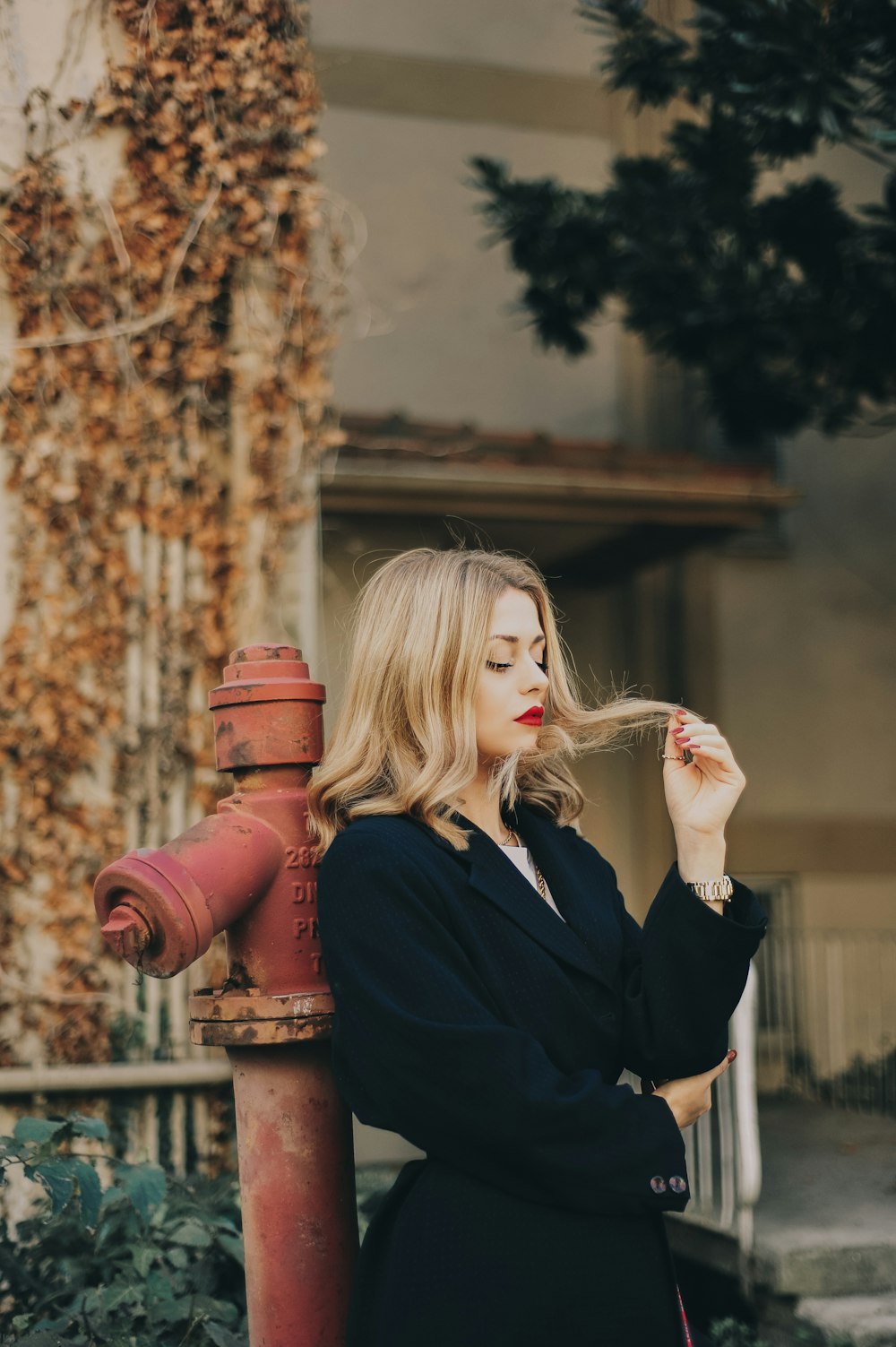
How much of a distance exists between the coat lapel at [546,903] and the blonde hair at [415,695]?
0.14ft

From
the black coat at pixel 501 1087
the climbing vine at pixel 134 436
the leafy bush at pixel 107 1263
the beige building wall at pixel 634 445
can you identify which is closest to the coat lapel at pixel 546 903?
the black coat at pixel 501 1087

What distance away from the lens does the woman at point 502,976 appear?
173 centimetres

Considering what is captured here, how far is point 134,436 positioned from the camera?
424 centimetres

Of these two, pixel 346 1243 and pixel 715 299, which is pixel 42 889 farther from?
pixel 715 299

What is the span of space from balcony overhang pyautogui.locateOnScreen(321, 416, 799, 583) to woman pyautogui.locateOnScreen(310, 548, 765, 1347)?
5048 mm

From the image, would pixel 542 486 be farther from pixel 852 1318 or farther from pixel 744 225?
pixel 852 1318

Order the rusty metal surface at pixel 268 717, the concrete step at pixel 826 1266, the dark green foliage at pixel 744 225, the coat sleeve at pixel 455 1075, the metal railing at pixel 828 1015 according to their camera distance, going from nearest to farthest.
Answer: the coat sleeve at pixel 455 1075 → the rusty metal surface at pixel 268 717 → the concrete step at pixel 826 1266 → the dark green foliage at pixel 744 225 → the metal railing at pixel 828 1015

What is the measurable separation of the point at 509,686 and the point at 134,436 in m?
2.58

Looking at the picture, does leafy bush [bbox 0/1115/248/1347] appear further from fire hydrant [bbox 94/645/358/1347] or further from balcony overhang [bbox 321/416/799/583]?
balcony overhang [bbox 321/416/799/583]

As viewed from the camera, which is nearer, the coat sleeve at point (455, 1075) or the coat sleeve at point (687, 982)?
the coat sleeve at point (455, 1075)

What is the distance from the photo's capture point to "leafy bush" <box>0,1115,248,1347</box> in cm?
258

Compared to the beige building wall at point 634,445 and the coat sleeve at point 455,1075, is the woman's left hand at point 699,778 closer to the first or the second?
the coat sleeve at point 455,1075

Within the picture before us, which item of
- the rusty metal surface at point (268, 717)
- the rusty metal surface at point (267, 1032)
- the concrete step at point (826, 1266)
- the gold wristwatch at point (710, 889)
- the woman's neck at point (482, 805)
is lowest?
the concrete step at point (826, 1266)

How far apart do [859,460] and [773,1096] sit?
4.29m
